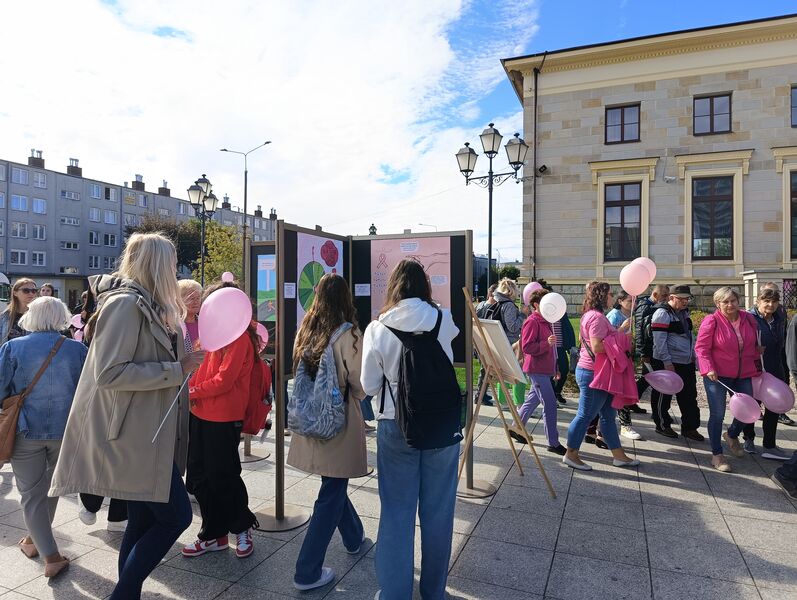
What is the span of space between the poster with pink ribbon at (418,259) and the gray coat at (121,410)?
2.36m

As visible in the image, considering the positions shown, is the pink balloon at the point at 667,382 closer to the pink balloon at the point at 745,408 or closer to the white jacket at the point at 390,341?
the pink balloon at the point at 745,408

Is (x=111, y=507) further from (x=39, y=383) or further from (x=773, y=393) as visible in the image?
(x=773, y=393)

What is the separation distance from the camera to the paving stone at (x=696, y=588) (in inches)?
119

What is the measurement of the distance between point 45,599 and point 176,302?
194 cm

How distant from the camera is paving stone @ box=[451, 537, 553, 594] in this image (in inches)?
126

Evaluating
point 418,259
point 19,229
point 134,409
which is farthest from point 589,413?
point 19,229

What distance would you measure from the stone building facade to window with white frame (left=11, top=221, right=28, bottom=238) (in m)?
50.1

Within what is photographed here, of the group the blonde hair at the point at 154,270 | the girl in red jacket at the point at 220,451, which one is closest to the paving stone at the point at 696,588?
the girl in red jacket at the point at 220,451

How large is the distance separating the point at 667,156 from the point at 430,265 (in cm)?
1713

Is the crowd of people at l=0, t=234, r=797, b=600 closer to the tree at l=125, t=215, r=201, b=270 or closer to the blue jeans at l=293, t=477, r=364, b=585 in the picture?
the blue jeans at l=293, t=477, r=364, b=585

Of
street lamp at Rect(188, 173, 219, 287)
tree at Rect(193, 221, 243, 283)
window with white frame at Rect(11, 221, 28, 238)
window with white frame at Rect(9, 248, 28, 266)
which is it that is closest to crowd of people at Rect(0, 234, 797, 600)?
street lamp at Rect(188, 173, 219, 287)

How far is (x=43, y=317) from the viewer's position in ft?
11.2

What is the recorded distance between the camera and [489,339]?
4.33m

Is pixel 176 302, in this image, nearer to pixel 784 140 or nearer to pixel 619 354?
pixel 619 354
